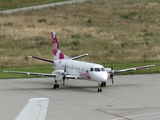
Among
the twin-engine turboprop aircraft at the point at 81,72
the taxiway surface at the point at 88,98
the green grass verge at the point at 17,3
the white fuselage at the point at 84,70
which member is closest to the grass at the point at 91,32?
the taxiway surface at the point at 88,98

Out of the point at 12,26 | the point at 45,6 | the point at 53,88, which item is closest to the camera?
the point at 53,88

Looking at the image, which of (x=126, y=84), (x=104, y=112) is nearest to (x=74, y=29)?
(x=126, y=84)

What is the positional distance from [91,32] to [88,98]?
4932 centimetres

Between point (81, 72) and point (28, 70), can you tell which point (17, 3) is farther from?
point (81, 72)

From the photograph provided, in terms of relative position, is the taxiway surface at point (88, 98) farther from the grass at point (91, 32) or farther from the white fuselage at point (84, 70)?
the grass at point (91, 32)

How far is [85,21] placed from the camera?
87500 millimetres

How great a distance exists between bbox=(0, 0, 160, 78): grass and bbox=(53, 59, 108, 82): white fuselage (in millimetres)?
13526

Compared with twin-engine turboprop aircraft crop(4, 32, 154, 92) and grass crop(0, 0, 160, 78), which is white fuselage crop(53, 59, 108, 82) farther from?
grass crop(0, 0, 160, 78)

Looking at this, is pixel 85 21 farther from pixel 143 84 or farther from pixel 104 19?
pixel 143 84

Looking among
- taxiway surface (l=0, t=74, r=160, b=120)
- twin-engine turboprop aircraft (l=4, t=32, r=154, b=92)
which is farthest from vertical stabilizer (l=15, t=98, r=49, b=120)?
twin-engine turboprop aircraft (l=4, t=32, r=154, b=92)

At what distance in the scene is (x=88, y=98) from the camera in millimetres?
28016

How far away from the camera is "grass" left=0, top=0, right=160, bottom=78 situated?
5512 centimetres

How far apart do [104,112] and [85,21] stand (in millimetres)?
65298

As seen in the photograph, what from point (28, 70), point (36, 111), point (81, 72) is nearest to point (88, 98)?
point (81, 72)
